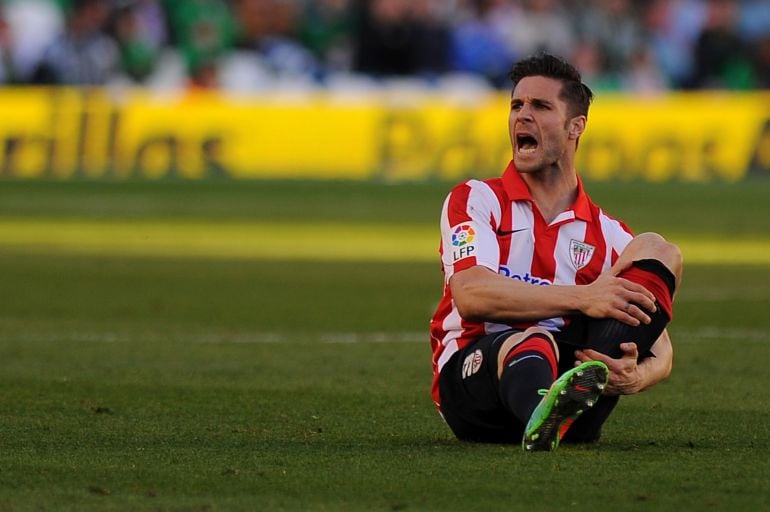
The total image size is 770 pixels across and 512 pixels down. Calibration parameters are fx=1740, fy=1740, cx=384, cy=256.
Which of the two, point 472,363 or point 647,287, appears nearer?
point 647,287

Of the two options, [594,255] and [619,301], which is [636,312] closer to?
[619,301]

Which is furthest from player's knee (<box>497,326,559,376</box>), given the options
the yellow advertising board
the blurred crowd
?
the yellow advertising board

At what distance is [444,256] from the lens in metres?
6.05

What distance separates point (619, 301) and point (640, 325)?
14cm

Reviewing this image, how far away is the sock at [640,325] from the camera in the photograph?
5.70m

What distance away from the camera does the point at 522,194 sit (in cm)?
608

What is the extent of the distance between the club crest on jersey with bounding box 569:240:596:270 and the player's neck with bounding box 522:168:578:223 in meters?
0.13

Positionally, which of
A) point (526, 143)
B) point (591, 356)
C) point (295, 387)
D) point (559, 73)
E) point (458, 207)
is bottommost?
point (295, 387)

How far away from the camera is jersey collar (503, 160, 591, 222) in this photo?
607 centimetres

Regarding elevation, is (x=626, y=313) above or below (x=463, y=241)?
below

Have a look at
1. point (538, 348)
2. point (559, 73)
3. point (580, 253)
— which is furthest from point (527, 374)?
point (559, 73)

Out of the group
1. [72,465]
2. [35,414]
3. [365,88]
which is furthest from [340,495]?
[365,88]

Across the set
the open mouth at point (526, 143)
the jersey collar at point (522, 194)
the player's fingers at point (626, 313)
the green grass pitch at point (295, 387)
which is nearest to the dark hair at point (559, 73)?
the open mouth at point (526, 143)

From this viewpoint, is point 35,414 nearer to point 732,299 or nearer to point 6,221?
point 732,299
